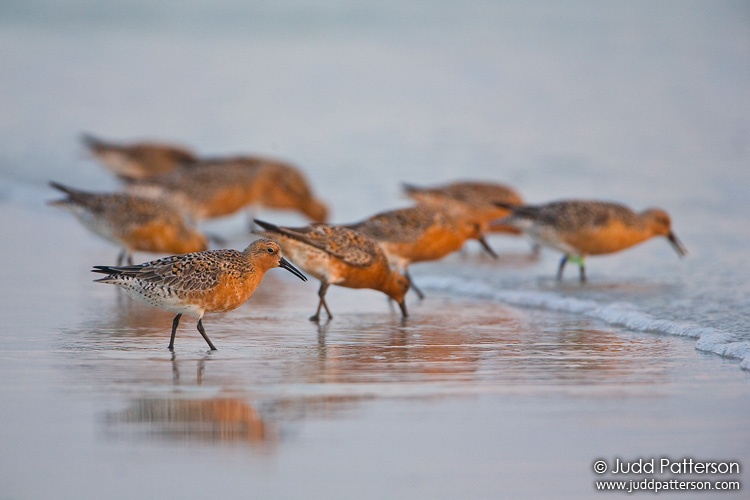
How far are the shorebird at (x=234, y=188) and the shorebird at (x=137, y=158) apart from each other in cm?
178

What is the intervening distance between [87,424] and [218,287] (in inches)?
79.4

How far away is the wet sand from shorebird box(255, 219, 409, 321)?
1.20 feet

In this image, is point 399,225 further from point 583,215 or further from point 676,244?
point 676,244

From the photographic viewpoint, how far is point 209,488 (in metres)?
4.62

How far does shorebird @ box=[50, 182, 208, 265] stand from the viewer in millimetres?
11070

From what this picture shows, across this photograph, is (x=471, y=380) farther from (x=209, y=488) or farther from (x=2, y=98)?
(x=2, y=98)

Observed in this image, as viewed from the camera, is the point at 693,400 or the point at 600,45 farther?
the point at 600,45

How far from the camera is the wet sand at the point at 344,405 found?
4785mm

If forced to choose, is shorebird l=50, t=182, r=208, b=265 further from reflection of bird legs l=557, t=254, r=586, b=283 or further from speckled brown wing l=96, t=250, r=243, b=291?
speckled brown wing l=96, t=250, r=243, b=291

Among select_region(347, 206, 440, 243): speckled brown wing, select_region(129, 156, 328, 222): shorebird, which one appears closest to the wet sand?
select_region(347, 206, 440, 243): speckled brown wing

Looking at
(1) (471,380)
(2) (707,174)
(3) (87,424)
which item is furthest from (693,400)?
(2) (707,174)

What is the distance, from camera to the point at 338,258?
906cm

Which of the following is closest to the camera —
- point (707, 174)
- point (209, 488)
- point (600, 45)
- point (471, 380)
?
point (209, 488)

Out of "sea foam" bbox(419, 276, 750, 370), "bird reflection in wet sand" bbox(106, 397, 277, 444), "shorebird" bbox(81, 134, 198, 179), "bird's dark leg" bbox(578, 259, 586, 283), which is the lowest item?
"bird reflection in wet sand" bbox(106, 397, 277, 444)
